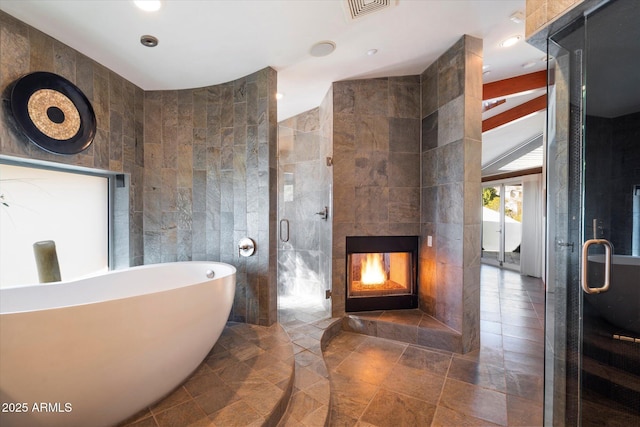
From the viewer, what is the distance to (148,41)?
2.00 metres

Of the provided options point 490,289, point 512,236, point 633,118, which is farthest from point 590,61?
point 512,236

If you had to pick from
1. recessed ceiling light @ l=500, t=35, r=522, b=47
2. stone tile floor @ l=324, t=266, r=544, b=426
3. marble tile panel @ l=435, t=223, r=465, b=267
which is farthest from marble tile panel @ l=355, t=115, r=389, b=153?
stone tile floor @ l=324, t=266, r=544, b=426

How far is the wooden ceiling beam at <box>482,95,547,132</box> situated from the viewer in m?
3.52

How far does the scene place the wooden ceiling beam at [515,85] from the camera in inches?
113

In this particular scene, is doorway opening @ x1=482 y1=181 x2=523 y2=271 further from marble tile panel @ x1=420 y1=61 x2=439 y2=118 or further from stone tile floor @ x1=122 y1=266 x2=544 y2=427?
marble tile panel @ x1=420 y1=61 x2=439 y2=118

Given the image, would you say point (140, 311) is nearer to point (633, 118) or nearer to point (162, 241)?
point (162, 241)

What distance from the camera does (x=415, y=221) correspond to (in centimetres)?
278

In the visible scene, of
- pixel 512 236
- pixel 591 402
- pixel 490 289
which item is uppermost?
pixel 512 236

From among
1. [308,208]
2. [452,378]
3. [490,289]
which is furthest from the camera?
[490,289]

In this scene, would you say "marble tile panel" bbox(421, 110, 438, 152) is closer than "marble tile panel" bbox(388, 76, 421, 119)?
Yes

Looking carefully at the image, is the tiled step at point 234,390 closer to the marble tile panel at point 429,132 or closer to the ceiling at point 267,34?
the marble tile panel at point 429,132

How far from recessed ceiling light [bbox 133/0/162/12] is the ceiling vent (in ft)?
4.09

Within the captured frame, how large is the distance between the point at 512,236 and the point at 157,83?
730 cm

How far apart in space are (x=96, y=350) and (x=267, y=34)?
2.29 meters
